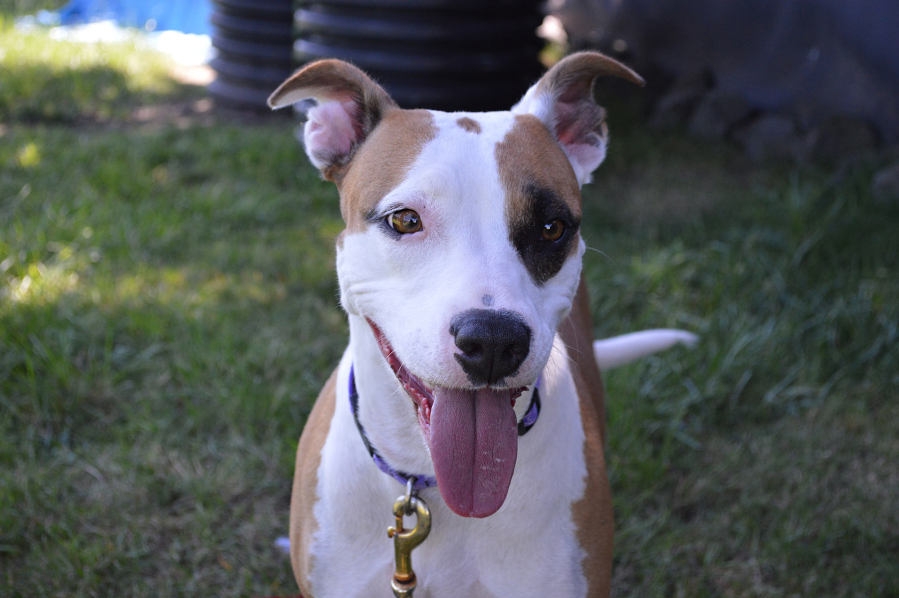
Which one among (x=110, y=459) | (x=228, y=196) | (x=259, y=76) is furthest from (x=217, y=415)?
(x=259, y=76)

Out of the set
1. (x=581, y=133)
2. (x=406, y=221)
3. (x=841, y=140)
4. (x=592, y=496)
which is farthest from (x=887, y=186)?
(x=406, y=221)

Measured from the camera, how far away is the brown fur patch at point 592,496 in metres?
2.06

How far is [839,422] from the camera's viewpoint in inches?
138

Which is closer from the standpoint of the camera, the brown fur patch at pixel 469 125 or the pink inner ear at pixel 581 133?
the brown fur patch at pixel 469 125

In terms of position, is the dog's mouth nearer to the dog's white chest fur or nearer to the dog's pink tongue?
the dog's pink tongue

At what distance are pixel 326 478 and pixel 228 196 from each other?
352cm

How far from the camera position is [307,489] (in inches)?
87.4

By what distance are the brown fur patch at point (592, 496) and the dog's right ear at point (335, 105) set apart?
0.90 meters

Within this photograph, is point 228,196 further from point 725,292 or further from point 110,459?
point 725,292

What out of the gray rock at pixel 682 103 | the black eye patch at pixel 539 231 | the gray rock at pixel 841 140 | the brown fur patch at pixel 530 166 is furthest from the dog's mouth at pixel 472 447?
the gray rock at pixel 682 103

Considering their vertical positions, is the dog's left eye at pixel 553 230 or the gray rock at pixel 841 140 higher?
the dog's left eye at pixel 553 230

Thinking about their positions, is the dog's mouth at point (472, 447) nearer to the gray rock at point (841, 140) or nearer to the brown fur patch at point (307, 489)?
the brown fur patch at point (307, 489)

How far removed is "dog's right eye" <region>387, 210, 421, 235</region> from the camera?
1865 mm

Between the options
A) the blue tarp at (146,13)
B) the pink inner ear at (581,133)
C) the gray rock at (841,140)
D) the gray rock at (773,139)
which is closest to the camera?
the pink inner ear at (581,133)
